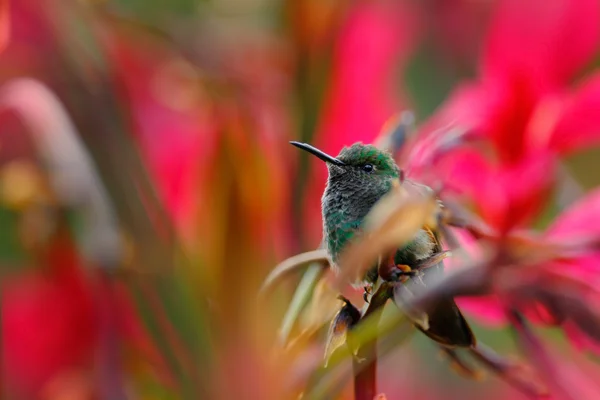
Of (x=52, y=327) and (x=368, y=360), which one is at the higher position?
(x=52, y=327)

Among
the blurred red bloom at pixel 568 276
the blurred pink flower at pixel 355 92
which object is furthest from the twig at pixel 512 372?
the blurred pink flower at pixel 355 92

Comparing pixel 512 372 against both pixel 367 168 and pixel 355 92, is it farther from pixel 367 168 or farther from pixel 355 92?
pixel 355 92

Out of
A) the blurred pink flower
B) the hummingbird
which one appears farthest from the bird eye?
the blurred pink flower

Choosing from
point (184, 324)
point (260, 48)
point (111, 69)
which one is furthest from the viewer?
point (260, 48)

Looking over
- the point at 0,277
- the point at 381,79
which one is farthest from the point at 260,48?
the point at 0,277

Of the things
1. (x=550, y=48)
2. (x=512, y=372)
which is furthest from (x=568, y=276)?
(x=550, y=48)

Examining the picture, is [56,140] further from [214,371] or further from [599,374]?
[599,374]

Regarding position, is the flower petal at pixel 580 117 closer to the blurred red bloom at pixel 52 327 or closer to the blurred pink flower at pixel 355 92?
the blurred pink flower at pixel 355 92
